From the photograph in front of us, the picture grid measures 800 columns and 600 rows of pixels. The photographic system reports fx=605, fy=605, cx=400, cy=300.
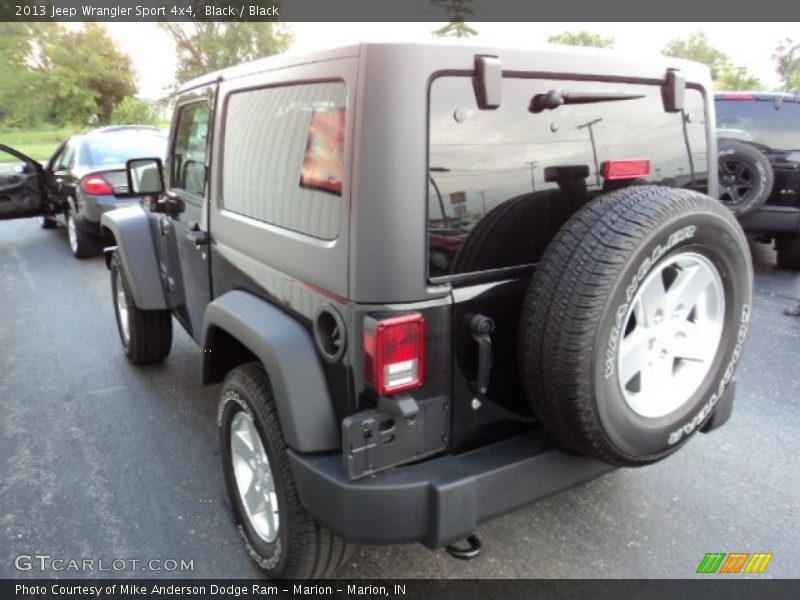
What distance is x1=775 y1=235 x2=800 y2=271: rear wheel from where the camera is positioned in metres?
6.32

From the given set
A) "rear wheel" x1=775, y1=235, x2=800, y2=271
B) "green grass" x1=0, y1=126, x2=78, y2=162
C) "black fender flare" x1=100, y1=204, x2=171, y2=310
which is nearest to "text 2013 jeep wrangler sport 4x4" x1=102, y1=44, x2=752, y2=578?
"black fender flare" x1=100, y1=204, x2=171, y2=310

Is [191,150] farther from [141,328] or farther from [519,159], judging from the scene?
[519,159]

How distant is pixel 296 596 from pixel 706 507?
184 cm

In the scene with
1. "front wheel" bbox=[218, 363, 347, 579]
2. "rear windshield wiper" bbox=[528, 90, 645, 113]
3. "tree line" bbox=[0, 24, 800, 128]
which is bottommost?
"front wheel" bbox=[218, 363, 347, 579]

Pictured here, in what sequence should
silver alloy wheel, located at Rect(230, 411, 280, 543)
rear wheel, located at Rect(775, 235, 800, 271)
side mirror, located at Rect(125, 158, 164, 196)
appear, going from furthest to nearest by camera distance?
rear wheel, located at Rect(775, 235, 800, 271), side mirror, located at Rect(125, 158, 164, 196), silver alloy wheel, located at Rect(230, 411, 280, 543)

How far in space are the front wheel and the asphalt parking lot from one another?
8.9 inches

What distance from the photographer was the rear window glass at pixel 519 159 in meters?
1.77

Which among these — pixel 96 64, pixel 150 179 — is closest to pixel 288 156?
pixel 150 179

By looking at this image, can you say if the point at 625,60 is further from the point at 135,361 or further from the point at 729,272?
the point at 135,361

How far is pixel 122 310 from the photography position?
14.6 ft

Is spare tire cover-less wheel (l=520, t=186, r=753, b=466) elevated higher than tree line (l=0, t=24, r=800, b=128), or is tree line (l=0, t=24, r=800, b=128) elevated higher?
tree line (l=0, t=24, r=800, b=128)

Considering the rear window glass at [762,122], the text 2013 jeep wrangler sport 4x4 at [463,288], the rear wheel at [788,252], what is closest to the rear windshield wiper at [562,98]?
the text 2013 jeep wrangler sport 4x4 at [463,288]

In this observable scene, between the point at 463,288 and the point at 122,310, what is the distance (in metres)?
3.43

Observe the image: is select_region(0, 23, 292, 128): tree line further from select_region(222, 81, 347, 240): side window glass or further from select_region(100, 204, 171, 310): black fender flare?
select_region(222, 81, 347, 240): side window glass
